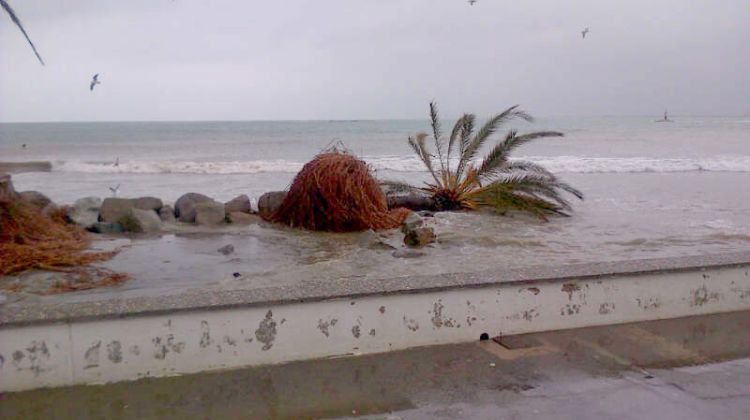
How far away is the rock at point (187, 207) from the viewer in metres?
11.2

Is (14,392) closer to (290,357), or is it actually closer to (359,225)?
(290,357)

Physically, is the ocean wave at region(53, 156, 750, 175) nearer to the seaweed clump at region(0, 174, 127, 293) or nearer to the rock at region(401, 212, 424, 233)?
the rock at region(401, 212, 424, 233)

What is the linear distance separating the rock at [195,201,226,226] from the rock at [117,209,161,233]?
2.65 feet

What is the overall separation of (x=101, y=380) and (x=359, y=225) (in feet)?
24.5

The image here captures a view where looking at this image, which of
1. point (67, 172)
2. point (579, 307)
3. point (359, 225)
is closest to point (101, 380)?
point (579, 307)

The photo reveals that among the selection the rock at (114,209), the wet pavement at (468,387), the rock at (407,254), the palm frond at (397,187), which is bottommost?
the rock at (407,254)

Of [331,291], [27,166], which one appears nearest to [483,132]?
[331,291]

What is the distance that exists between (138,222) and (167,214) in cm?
125

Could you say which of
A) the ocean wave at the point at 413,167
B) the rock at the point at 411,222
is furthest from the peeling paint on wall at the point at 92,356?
the ocean wave at the point at 413,167

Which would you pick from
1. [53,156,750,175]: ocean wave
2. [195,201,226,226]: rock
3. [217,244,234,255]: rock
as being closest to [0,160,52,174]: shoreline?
[53,156,750,175]: ocean wave

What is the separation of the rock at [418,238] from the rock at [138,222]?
4.02 metres

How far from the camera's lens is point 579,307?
4.42 m

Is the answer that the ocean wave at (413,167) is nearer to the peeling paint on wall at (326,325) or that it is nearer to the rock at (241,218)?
the rock at (241,218)

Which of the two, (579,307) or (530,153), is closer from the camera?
(579,307)
